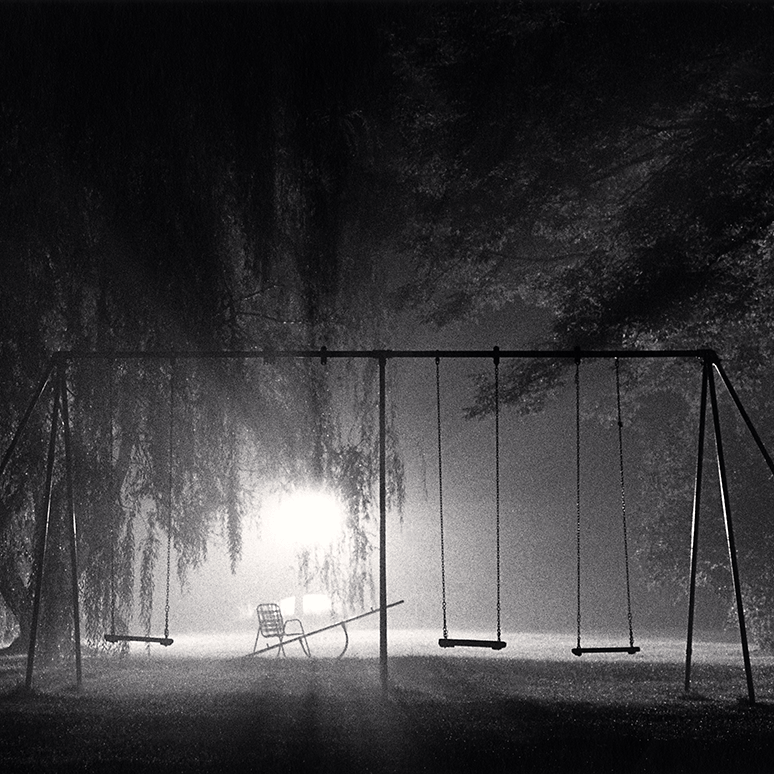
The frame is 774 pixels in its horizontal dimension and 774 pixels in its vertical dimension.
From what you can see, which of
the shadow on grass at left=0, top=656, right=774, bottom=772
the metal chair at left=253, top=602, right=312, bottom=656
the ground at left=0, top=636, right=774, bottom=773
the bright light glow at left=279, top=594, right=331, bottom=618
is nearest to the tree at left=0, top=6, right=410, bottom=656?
the ground at left=0, top=636, right=774, bottom=773

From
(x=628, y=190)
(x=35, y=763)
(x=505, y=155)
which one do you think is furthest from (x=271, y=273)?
(x=35, y=763)

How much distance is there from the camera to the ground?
4.53 m

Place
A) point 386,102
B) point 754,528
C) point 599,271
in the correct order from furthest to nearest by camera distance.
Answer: point 754,528
point 599,271
point 386,102

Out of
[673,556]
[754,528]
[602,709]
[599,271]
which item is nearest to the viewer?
[602,709]

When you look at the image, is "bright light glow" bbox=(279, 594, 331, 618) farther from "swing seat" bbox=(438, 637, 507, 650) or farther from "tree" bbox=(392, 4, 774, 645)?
"swing seat" bbox=(438, 637, 507, 650)

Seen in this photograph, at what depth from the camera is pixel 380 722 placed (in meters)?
5.65

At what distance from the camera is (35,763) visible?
4527 mm

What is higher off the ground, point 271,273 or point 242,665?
point 271,273

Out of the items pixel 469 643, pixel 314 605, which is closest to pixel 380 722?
pixel 469 643

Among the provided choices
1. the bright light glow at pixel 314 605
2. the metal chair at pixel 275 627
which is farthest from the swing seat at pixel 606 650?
the bright light glow at pixel 314 605

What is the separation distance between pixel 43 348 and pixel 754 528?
26.7 feet

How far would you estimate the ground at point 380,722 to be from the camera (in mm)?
4531

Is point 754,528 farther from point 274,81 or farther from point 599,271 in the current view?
point 274,81

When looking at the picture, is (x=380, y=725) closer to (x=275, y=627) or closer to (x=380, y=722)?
A: (x=380, y=722)
